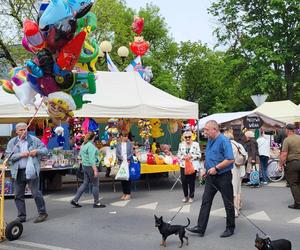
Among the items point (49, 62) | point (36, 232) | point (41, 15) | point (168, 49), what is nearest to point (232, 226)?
point (36, 232)

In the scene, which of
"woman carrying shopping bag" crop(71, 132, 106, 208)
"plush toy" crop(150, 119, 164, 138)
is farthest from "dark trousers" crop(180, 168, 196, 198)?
"plush toy" crop(150, 119, 164, 138)

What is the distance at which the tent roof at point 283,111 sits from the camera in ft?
71.8

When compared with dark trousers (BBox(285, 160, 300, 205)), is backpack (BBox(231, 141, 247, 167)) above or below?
above

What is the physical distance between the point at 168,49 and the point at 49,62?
33218 mm

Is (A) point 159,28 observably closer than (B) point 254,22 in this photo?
No

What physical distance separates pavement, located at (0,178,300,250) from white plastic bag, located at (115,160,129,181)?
1.82 feet

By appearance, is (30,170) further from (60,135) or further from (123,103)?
(60,135)

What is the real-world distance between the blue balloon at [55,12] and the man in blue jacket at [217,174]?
281 centimetres

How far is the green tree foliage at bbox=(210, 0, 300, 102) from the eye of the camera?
2705 centimetres

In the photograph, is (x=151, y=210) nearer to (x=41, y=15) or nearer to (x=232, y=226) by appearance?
(x=232, y=226)

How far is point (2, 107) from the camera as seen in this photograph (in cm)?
1138

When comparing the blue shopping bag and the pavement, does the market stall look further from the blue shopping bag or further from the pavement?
the pavement

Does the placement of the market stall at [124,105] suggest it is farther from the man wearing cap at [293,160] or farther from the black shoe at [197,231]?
the black shoe at [197,231]

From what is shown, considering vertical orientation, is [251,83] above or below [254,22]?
below
